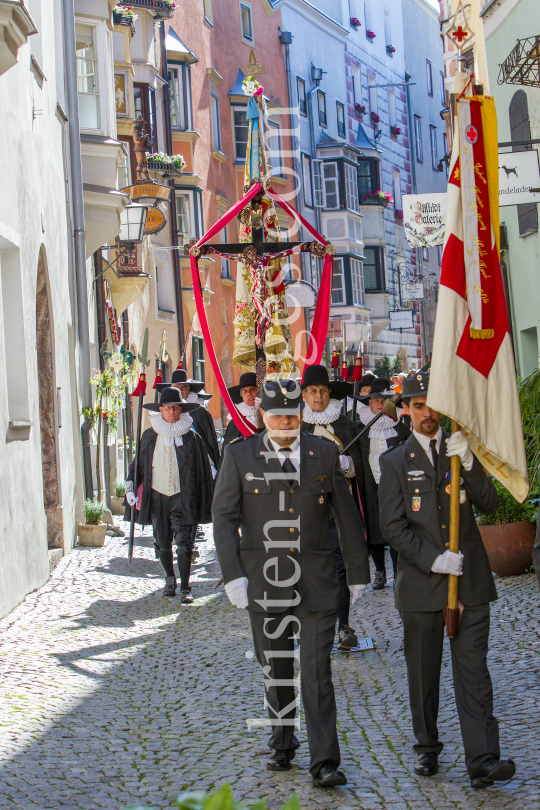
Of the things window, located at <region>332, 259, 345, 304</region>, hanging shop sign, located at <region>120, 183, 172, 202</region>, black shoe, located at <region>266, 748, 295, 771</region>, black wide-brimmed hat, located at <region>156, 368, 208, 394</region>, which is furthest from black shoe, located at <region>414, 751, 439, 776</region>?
window, located at <region>332, 259, 345, 304</region>

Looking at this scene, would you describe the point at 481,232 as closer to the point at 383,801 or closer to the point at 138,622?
the point at 383,801

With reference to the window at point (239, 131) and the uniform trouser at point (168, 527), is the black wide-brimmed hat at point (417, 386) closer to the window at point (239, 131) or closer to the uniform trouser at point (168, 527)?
the uniform trouser at point (168, 527)

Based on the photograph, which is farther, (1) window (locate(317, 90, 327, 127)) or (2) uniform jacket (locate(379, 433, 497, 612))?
(1) window (locate(317, 90, 327, 127))

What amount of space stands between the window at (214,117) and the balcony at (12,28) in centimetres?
2836

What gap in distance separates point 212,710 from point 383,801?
1898mm

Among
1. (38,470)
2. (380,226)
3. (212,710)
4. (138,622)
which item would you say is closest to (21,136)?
(38,470)

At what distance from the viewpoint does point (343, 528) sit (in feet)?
18.2

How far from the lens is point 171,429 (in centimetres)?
1107

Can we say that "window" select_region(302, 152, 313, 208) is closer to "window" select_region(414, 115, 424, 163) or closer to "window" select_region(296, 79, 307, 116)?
"window" select_region(296, 79, 307, 116)

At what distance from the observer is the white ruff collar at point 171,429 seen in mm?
11031

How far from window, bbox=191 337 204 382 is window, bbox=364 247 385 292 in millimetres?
14854

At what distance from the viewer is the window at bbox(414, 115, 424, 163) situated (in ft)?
185

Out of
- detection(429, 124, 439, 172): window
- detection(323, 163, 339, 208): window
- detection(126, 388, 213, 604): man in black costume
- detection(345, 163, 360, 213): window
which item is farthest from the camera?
detection(429, 124, 439, 172): window

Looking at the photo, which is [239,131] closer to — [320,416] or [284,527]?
[320,416]
